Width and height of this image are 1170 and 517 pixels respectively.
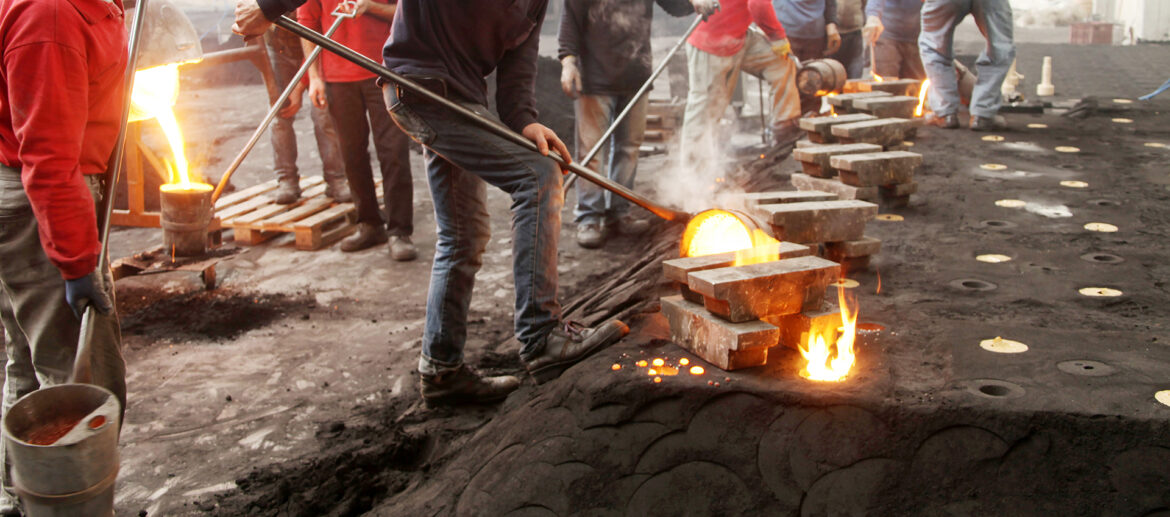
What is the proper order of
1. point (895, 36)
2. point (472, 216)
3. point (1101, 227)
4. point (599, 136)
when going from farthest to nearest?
point (895, 36) → point (599, 136) → point (1101, 227) → point (472, 216)

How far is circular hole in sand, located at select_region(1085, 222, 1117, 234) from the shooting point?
4758 millimetres

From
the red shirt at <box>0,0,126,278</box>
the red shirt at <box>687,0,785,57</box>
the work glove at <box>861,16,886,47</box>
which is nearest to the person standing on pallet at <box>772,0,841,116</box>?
the work glove at <box>861,16,886,47</box>

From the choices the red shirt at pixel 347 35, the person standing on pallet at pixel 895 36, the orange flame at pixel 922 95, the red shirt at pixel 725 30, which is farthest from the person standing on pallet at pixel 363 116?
the person standing on pallet at pixel 895 36

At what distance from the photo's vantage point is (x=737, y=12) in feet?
23.6

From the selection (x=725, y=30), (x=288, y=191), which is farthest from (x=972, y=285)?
(x=288, y=191)

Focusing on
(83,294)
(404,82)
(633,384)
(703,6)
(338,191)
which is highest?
(703,6)

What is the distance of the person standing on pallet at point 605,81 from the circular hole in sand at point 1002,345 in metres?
3.07

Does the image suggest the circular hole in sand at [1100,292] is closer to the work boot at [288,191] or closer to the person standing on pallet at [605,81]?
the person standing on pallet at [605,81]

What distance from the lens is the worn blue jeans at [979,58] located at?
7.51 m

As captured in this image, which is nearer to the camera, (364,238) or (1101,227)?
(1101,227)

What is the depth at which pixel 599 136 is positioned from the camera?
604 centimetres

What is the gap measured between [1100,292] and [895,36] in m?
5.49

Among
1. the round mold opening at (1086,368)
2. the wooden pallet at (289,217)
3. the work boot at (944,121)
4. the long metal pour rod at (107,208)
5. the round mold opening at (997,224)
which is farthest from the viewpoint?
the work boot at (944,121)

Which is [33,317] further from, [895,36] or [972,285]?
[895,36]
